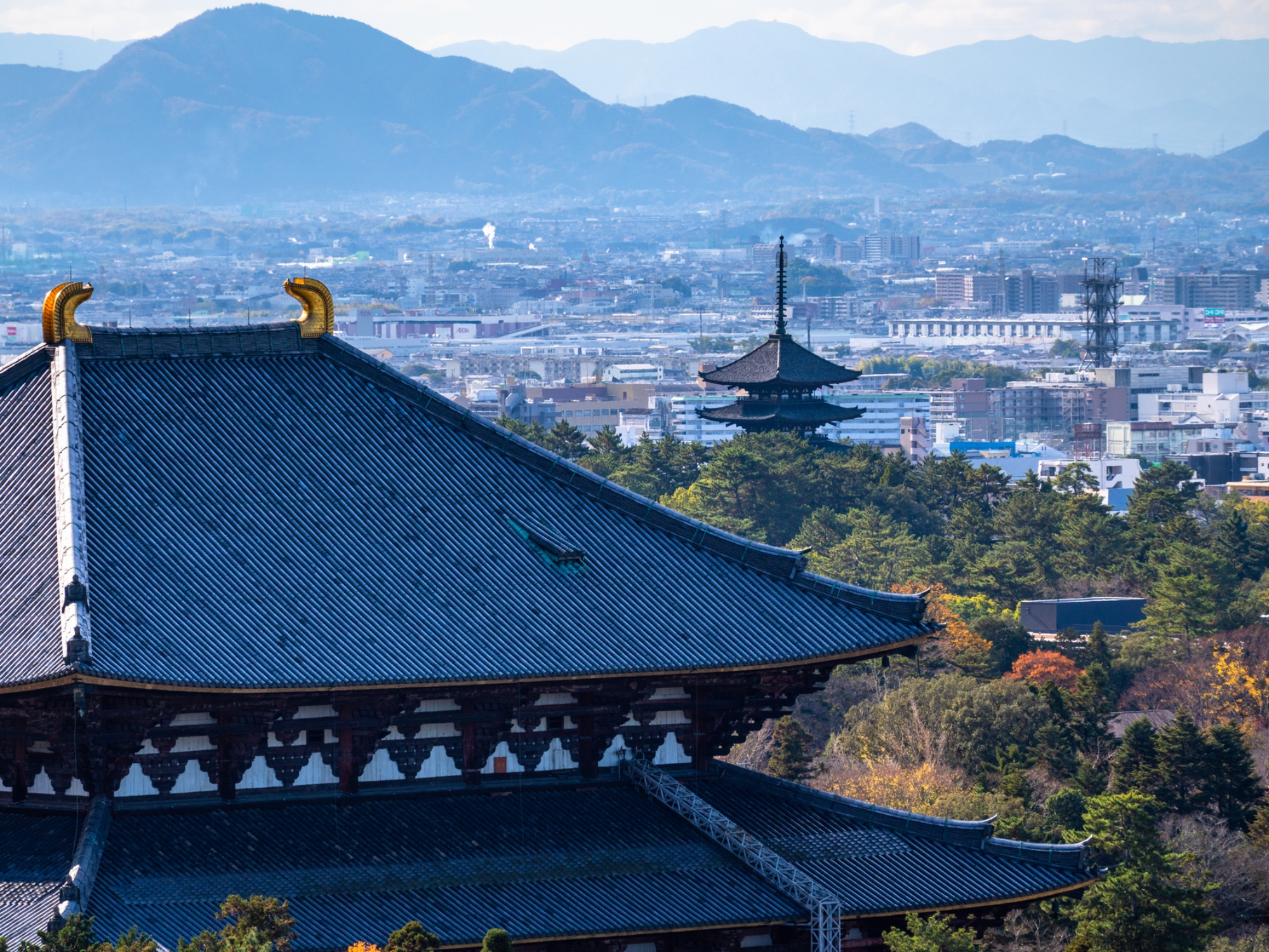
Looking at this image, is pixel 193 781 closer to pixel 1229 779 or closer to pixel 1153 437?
pixel 1229 779

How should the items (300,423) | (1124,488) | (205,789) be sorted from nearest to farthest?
(205,789), (300,423), (1124,488)

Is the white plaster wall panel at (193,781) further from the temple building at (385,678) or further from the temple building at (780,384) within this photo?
the temple building at (780,384)

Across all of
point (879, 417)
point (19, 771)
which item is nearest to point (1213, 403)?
point (879, 417)

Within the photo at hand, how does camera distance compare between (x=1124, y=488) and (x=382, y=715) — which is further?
(x=1124, y=488)

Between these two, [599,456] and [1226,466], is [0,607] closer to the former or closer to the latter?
[599,456]

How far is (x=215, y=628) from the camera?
703 inches

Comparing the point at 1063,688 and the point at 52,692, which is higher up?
the point at 52,692

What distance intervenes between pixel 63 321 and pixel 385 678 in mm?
4497

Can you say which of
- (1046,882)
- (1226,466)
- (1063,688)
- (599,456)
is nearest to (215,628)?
(1046,882)

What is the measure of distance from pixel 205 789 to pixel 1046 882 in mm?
7133

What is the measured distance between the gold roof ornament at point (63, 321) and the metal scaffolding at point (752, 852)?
19.8 ft

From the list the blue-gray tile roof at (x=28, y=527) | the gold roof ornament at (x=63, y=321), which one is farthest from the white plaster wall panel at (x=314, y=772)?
the gold roof ornament at (x=63, y=321)

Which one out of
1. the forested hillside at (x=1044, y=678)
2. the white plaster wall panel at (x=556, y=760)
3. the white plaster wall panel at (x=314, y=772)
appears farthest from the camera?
the forested hillside at (x=1044, y=678)

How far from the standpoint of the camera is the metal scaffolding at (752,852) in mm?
18281
